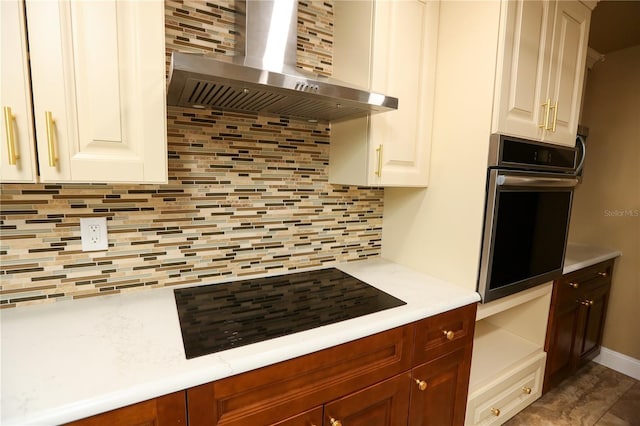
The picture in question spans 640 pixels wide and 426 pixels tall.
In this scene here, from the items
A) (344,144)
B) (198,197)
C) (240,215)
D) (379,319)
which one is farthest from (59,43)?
(379,319)

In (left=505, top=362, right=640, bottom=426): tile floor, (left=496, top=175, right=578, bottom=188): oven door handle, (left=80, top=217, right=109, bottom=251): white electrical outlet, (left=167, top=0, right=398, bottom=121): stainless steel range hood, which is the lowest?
(left=505, top=362, right=640, bottom=426): tile floor

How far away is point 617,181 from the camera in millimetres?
2354

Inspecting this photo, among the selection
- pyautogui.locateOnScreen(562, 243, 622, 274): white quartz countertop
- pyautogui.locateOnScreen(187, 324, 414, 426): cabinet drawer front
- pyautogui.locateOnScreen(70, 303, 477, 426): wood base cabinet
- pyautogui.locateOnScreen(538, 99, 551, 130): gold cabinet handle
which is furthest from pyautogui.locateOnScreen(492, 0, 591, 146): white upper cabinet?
pyautogui.locateOnScreen(187, 324, 414, 426): cabinet drawer front

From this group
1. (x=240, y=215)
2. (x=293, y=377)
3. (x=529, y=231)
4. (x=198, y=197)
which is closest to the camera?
(x=293, y=377)

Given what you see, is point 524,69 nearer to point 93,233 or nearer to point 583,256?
point 583,256

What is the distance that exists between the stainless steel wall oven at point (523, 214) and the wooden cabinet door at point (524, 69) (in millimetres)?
77

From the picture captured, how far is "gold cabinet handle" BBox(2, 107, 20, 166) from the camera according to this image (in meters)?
0.75

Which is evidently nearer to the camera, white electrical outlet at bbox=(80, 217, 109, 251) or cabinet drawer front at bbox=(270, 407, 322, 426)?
cabinet drawer front at bbox=(270, 407, 322, 426)

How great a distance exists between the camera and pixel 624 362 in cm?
231

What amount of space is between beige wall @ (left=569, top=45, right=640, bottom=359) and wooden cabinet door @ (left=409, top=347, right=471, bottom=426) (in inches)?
74.2

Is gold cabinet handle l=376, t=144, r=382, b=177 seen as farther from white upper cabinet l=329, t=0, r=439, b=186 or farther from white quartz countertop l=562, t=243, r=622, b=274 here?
white quartz countertop l=562, t=243, r=622, b=274

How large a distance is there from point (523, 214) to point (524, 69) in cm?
63

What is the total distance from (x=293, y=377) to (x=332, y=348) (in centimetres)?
14

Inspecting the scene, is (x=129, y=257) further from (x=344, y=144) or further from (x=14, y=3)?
(x=344, y=144)
